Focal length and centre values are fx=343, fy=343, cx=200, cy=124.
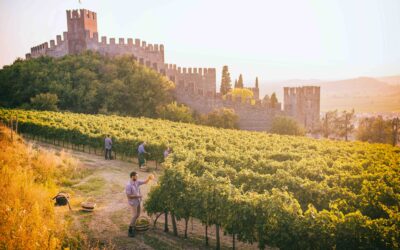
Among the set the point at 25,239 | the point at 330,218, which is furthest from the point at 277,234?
the point at 25,239

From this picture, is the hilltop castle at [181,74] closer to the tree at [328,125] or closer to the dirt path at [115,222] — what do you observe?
the tree at [328,125]

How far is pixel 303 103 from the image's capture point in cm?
4759

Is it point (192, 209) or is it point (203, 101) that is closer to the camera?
point (192, 209)

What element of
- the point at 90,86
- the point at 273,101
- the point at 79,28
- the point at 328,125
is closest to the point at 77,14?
the point at 79,28

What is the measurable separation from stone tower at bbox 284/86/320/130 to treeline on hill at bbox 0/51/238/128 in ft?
43.6

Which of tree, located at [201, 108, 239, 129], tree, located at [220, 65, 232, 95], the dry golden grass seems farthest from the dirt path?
tree, located at [220, 65, 232, 95]

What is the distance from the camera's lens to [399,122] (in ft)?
152

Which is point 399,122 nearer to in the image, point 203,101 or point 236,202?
point 203,101

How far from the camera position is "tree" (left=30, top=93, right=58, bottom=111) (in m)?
41.2

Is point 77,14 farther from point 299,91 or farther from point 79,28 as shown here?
point 299,91

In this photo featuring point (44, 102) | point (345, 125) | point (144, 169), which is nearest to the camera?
point (144, 169)

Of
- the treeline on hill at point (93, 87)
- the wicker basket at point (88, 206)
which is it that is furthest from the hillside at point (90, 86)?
the wicker basket at point (88, 206)

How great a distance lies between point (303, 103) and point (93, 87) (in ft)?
93.9

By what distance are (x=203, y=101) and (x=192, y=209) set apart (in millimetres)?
35704
